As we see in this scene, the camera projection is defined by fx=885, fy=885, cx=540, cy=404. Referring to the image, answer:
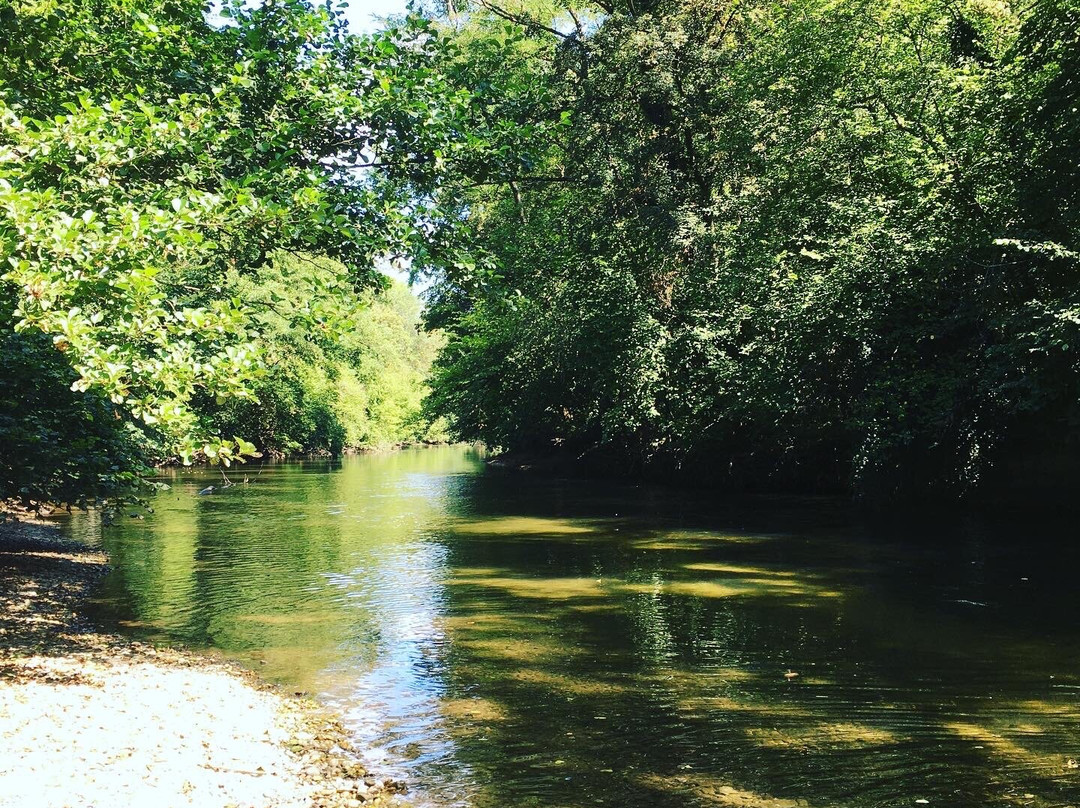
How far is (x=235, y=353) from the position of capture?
270 inches

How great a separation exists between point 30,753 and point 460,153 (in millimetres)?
7568

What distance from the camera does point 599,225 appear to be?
2764cm

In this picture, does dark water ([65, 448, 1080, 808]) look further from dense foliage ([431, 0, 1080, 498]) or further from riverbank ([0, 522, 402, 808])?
dense foliage ([431, 0, 1080, 498])

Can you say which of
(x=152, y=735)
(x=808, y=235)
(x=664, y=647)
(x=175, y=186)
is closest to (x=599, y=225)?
(x=808, y=235)

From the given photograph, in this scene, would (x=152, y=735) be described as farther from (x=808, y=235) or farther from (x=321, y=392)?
(x=321, y=392)

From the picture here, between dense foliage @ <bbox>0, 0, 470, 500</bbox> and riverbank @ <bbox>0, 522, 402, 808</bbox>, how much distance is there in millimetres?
2092

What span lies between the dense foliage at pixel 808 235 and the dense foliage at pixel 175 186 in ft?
5.67

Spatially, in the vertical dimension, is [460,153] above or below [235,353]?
above

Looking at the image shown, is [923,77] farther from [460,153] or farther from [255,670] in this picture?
[255,670]

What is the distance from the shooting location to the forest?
7.63m

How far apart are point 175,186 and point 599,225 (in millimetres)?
19879

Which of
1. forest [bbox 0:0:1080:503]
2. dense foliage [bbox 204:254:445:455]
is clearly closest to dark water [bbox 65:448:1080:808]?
forest [bbox 0:0:1080:503]

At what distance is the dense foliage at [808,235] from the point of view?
16906 mm

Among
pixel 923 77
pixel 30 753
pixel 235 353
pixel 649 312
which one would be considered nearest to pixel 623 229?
pixel 649 312
